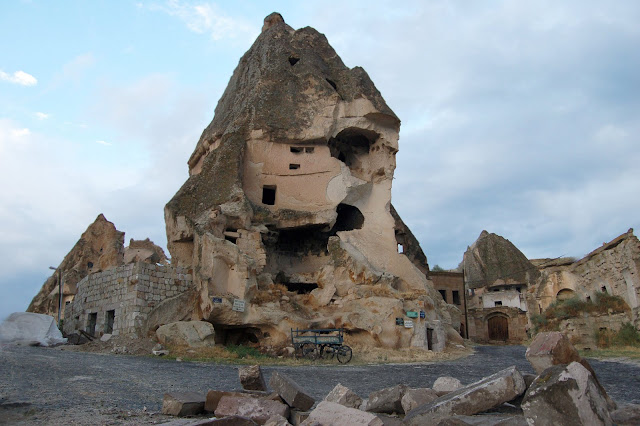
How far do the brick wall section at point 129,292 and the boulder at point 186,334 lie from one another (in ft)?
2.84

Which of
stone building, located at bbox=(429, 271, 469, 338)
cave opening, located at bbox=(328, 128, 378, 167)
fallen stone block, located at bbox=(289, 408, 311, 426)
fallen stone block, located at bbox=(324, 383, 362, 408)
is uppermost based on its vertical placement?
cave opening, located at bbox=(328, 128, 378, 167)

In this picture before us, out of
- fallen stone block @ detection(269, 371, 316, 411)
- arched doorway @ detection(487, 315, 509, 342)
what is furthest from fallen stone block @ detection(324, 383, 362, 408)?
arched doorway @ detection(487, 315, 509, 342)

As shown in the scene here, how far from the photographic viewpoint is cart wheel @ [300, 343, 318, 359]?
13.5 metres

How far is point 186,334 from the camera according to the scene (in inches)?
540

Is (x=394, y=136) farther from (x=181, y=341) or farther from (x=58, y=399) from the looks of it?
(x=58, y=399)

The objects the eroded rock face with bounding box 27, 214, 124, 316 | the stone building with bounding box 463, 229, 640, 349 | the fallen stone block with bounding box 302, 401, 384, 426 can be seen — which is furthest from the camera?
the eroded rock face with bounding box 27, 214, 124, 316

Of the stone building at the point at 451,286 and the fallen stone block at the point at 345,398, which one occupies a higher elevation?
the stone building at the point at 451,286

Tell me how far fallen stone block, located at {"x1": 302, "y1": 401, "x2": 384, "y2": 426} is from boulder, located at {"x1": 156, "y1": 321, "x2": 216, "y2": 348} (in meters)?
9.64

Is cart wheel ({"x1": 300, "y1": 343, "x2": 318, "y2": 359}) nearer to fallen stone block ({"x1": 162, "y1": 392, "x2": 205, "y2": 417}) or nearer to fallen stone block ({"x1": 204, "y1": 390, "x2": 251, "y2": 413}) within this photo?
fallen stone block ({"x1": 162, "y1": 392, "x2": 205, "y2": 417})

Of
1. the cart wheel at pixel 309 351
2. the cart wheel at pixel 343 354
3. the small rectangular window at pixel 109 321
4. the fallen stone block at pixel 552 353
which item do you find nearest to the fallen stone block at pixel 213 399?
the fallen stone block at pixel 552 353

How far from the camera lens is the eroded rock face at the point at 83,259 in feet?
91.1

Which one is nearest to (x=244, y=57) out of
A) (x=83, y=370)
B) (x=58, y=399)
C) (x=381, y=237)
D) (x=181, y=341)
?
(x=381, y=237)

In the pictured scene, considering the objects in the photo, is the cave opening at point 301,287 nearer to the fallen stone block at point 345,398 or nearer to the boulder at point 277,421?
the fallen stone block at point 345,398

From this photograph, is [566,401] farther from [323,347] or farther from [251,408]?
[323,347]
